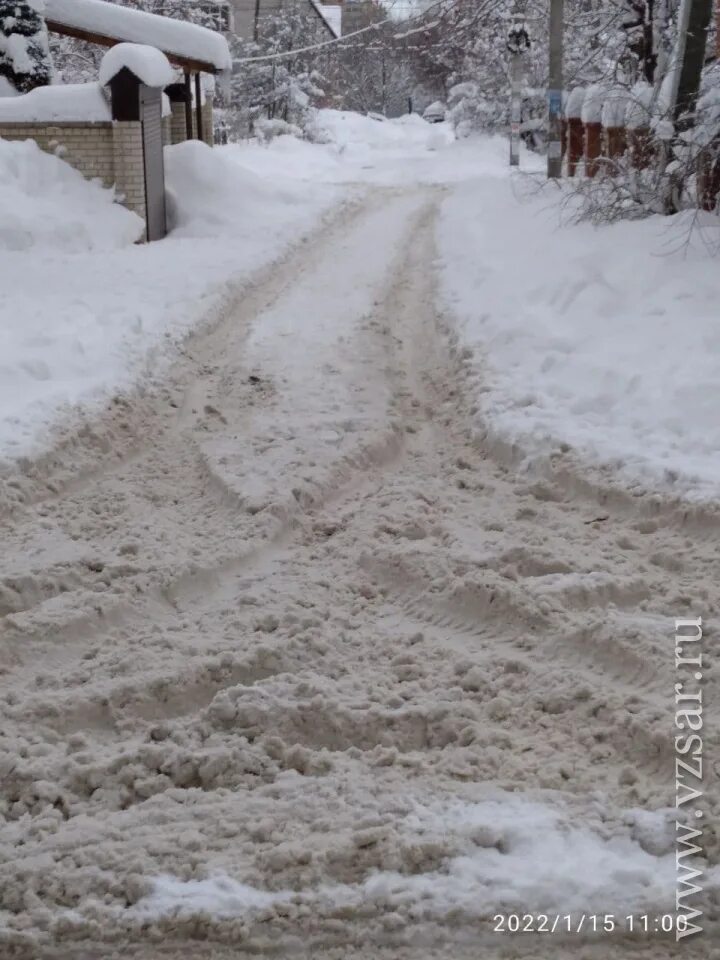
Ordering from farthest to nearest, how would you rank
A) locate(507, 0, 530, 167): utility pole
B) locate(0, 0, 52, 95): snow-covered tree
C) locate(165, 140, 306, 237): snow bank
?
locate(507, 0, 530, 167): utility pole < locate(0, 0, 52, 95): snow-covered tree < locate(165, 140, 306, 237): snow bank

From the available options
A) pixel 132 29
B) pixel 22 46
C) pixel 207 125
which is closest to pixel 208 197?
pixel 22 46

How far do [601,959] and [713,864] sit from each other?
439 mm

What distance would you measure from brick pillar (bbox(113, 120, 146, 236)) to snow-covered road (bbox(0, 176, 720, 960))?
24.6ft

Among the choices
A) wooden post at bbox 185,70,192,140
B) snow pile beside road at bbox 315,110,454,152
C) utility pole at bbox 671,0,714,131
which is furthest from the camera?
snow pile beside road at bbox 315,110,454,152

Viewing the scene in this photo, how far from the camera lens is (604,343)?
7348mm

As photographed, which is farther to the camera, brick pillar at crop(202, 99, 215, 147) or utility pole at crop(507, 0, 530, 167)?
utility pole at crop(507, 0, 530, 167)

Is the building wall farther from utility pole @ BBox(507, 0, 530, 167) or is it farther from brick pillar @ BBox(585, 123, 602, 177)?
utility pole @ BBox(507, 0, 530, 167)

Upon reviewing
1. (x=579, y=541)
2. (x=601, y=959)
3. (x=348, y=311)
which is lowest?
(x=601, y=959)

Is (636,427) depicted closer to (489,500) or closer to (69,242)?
(489,500)

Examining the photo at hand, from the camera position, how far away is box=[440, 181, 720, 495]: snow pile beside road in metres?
5.63

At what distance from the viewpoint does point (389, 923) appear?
2600mm

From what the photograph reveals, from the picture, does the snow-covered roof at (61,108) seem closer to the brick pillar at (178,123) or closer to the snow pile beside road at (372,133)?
the brick pillar at (178,123)

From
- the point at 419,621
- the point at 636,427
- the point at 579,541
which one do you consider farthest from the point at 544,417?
the point at 419,621

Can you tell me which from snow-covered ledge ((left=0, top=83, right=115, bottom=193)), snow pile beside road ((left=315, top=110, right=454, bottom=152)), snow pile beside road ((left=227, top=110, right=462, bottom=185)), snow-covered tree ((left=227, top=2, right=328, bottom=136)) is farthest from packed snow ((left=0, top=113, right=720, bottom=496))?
snow-covered tree ((left=227, top=2, right=328, bottom=136))
